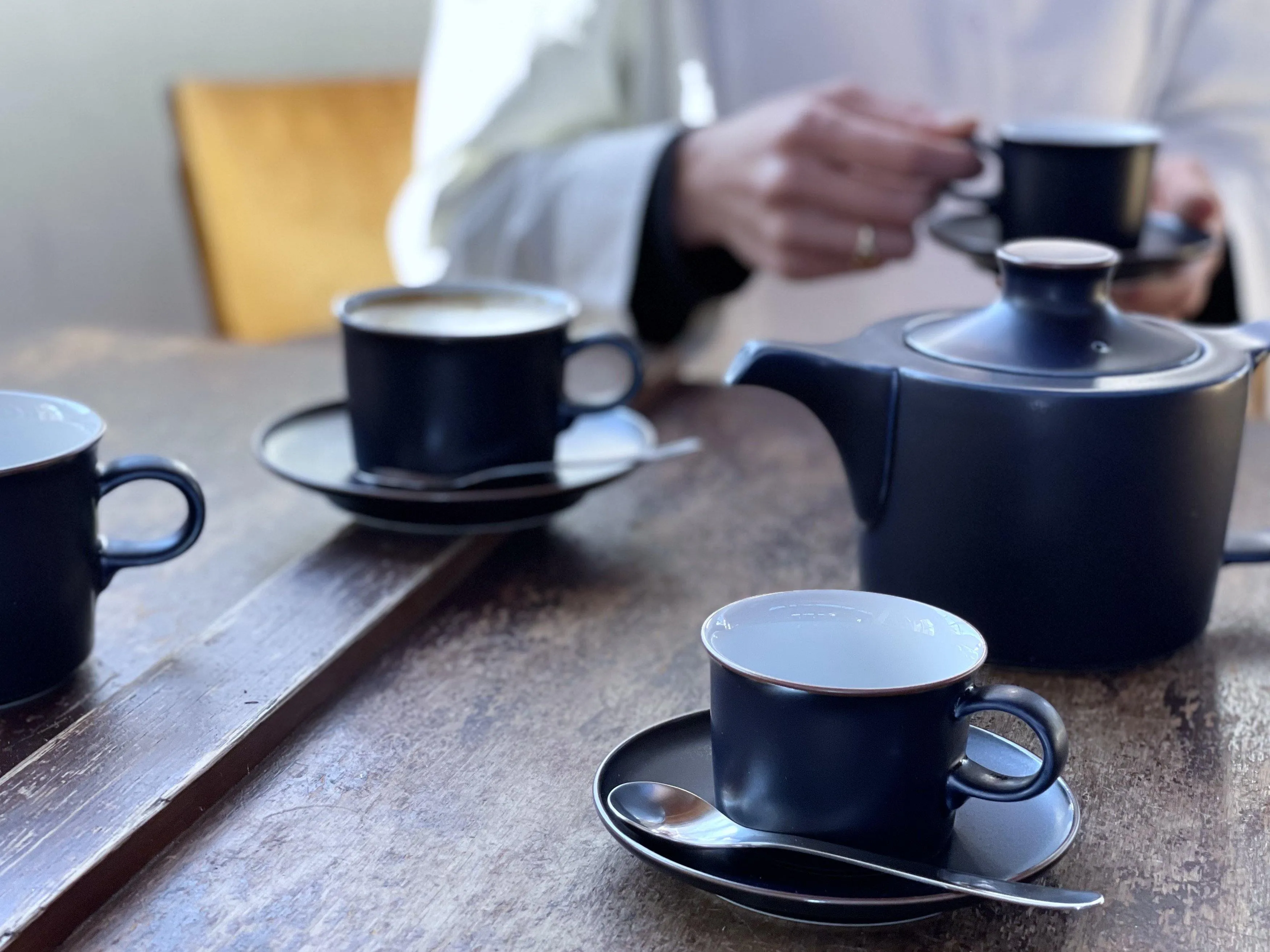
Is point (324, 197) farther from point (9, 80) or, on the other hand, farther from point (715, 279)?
point (715, 279)

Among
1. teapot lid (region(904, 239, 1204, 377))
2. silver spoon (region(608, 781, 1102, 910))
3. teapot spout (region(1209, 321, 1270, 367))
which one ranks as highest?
teapot lid (region(904, 239, 1204, 377))

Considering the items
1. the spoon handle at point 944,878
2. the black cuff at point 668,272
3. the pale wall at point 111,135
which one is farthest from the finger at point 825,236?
the pale wall at point 111,135

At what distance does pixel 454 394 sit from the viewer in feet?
2.18

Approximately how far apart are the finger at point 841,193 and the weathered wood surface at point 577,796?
0.40 meters

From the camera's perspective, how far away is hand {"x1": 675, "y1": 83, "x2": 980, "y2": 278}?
963 mm

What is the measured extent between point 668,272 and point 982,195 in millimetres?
328

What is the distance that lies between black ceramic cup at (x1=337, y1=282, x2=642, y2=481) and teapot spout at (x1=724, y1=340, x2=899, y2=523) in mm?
163

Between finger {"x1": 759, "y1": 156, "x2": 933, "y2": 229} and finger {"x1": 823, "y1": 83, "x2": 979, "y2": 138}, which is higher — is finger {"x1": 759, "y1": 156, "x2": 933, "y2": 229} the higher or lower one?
the lower one

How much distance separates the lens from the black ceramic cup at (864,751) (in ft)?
1.21

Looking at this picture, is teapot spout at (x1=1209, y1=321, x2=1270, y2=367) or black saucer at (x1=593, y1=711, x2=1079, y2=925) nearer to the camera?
black saucer at (x1=593, y1=711, x2=1079, y2=925)

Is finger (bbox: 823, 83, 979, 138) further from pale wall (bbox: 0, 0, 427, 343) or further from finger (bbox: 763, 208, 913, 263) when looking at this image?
pale wall (bbox: 0, 0, 427, 343)

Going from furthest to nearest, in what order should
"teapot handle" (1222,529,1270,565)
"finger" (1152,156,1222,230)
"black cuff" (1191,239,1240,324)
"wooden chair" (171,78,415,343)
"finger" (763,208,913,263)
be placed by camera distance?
1. "wooden chair" (171,78,415,343)
2. "black cuff" (1191,239,1240,324)
3. "finger" (763,208,913,263)
4. "finger" (1152,156,1222,230)
5. "teapot handle" (1222,529,1270,565)

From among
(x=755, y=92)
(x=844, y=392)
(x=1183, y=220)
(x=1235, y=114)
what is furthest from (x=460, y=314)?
(x=1235, y=114)

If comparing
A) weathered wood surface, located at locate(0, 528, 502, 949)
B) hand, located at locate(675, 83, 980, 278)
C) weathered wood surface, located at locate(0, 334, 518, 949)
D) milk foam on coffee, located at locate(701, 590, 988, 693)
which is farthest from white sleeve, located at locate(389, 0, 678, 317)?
milk foam on coffee, located at locate(701, 590, 988, 693)
